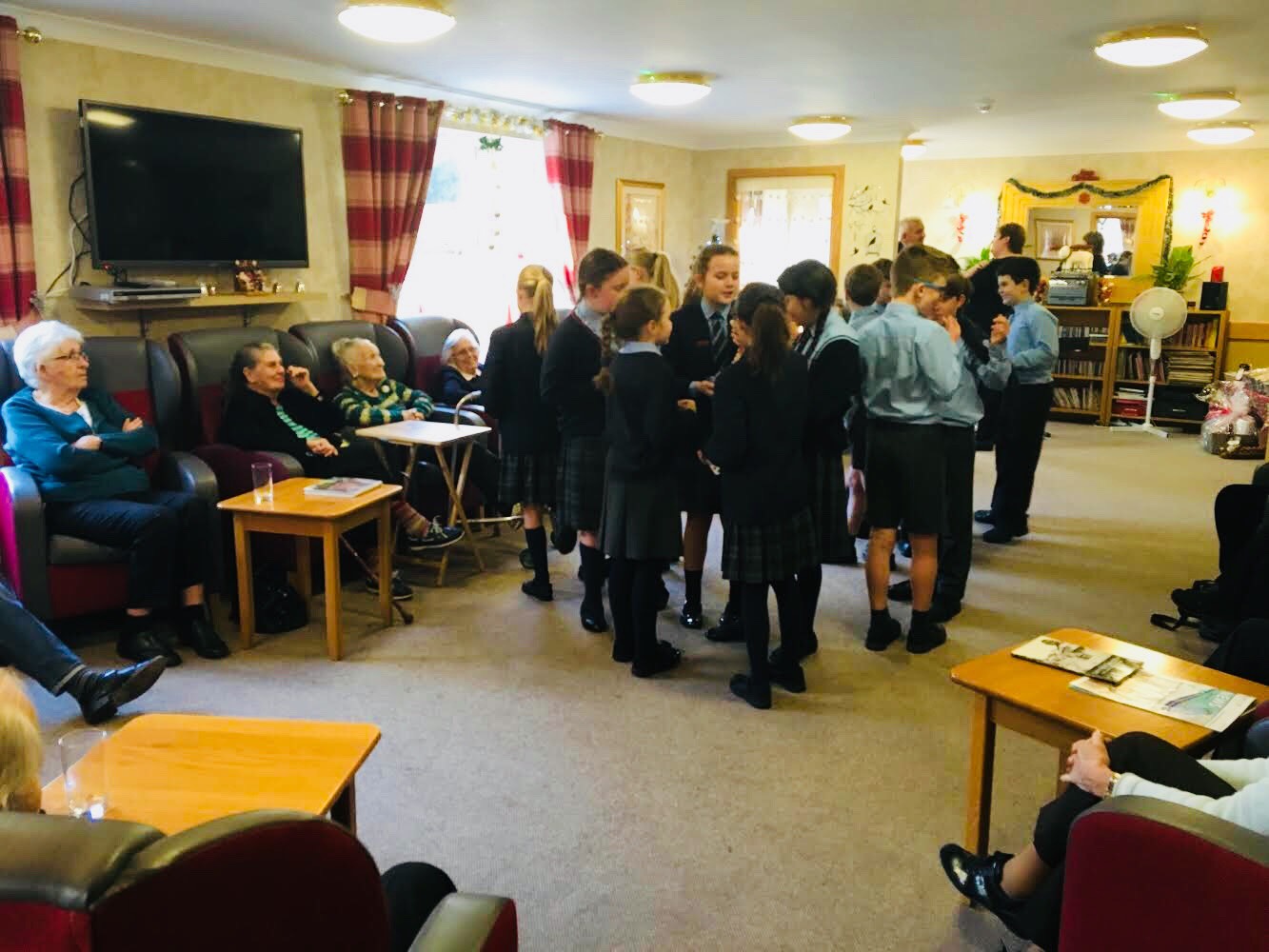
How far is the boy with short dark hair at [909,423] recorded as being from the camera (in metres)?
3.36

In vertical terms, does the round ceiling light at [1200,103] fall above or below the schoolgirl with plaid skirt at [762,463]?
above

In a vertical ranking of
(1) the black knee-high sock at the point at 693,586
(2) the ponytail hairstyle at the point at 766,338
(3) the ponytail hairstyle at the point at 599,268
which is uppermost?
(3) the ponytail hairstyle at the point at 599,268

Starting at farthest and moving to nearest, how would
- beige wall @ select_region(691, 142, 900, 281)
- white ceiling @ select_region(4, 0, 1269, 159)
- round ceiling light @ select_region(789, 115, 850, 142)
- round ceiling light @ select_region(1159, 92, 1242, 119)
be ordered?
beige wall @ select_region(691, 142, 900, 281)
round ceiling light @ select_region(789, 115, 850, 142)
round ceiling light @ select_region(1159, 92, 1242, 119)
white ceiling @ select_region(4, 0, 1269, 159)

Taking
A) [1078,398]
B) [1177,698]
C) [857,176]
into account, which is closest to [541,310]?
[1177,698]

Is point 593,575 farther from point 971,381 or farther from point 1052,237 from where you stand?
point 1052,237

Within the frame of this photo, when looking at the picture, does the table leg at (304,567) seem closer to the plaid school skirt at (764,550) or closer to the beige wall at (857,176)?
the plaid school skirt at (764,550)

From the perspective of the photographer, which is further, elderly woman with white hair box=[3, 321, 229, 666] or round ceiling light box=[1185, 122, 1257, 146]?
round ceiling light box=[1185, 122, 1257, 146]

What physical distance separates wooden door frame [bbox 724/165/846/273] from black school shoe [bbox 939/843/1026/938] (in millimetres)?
6185

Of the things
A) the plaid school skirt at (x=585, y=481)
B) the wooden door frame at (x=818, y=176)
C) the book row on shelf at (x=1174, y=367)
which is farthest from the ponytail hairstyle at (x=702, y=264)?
the book row on shelf at (x=1174, y=367)

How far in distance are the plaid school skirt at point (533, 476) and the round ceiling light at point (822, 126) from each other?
13.0 feet

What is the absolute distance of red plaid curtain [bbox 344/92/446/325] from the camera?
207 inches

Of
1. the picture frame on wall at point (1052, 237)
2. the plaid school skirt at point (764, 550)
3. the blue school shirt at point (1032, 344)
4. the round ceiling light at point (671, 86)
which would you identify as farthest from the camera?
the picture frame on wall at point (1052, 237)

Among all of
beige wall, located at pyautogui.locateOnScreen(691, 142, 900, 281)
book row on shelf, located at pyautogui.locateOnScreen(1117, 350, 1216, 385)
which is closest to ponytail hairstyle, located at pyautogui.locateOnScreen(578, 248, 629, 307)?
beige wall, located at pyautogui.locateOnScreen(691, 142, 900, 281)

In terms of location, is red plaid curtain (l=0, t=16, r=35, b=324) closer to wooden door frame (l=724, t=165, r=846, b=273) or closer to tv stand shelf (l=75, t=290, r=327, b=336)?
tv stand shelf (l=75, t=290, r=327, b=336)
